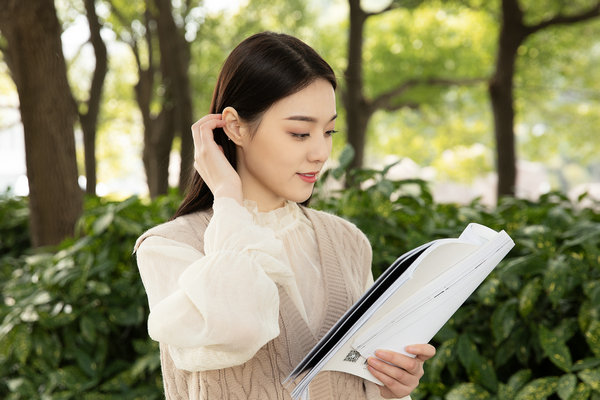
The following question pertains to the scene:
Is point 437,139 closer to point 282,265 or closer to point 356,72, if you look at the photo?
point 356,72

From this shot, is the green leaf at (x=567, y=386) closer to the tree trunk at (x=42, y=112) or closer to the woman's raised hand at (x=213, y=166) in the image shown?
the woman's raised hand at (x=213, y=166)

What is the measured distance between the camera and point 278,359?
1.58m

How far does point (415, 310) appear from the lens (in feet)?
4.79

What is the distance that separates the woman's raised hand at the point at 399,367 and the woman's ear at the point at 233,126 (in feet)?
1.99

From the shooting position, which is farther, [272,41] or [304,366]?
[272,41]

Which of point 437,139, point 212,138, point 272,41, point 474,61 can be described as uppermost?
point 272,41

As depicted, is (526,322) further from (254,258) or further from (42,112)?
(42,112)

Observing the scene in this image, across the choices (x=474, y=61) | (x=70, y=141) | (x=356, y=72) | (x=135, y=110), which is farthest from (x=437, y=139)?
(x=70, y=141)

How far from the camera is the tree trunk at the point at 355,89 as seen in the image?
10891 mm

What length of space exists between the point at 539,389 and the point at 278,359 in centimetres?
129

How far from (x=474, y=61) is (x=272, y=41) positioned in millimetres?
16622

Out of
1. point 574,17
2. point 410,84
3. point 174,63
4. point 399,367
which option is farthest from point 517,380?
point 410,84

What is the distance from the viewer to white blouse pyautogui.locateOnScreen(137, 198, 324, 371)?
1356 millimetres

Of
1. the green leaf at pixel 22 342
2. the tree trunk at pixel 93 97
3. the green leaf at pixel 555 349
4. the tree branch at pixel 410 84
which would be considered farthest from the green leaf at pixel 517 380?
the tree branch at pixel 410 84
